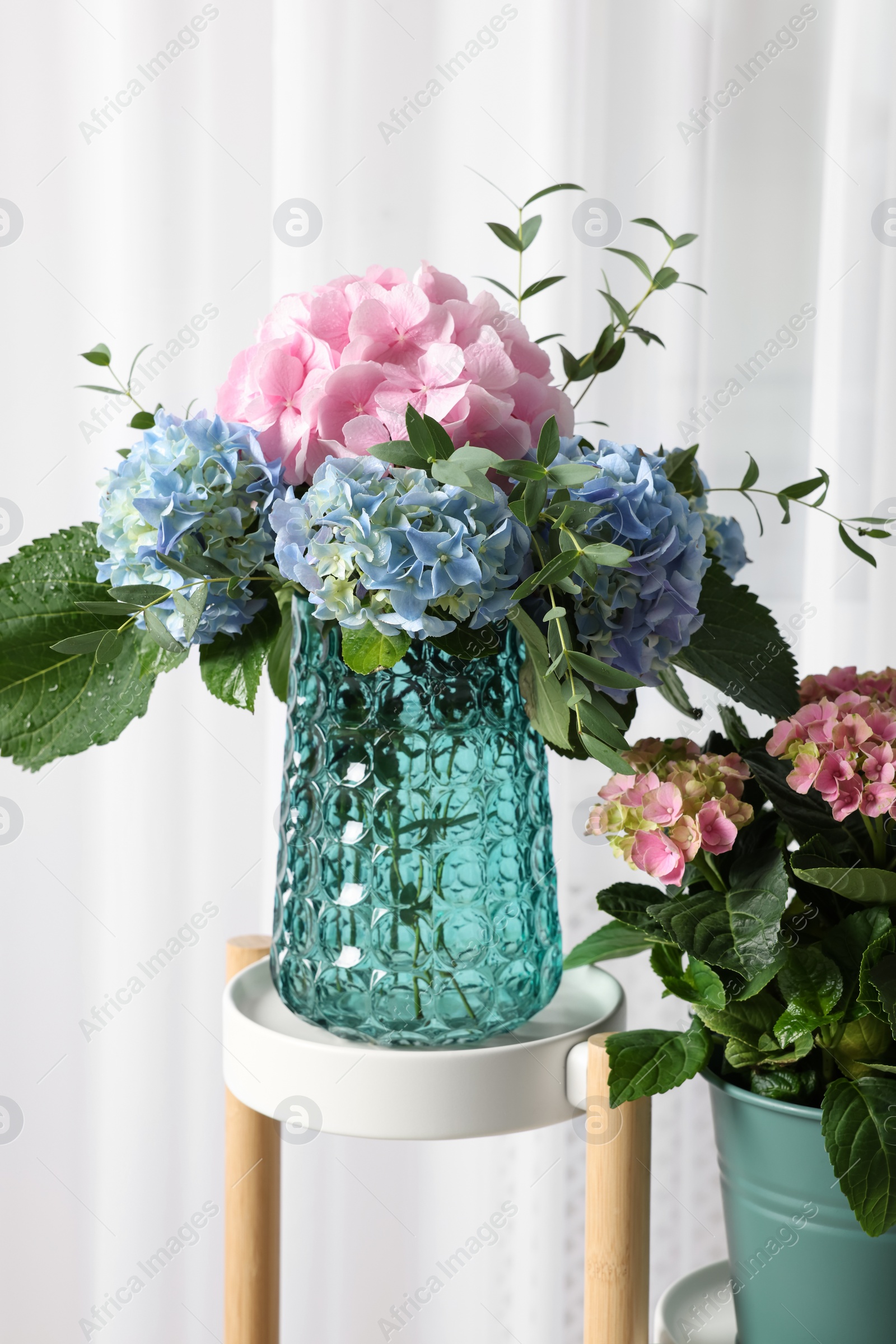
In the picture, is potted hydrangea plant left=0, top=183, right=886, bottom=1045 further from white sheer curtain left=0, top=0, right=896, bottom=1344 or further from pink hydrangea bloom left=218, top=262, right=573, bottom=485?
white sheer curtain left=0, top=0, right=896, bottom=1344

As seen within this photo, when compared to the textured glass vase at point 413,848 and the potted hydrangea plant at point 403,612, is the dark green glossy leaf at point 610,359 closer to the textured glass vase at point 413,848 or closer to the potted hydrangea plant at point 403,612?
the potted hydrangea plant at point 403,612

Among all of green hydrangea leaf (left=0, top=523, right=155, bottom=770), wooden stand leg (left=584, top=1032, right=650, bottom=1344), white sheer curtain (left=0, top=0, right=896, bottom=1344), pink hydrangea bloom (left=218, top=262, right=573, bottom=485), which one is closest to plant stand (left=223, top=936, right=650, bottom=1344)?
wooden stand leg (left=584, top=1032, right=650, bottom=1344)

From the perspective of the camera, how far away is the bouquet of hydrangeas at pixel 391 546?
528mm

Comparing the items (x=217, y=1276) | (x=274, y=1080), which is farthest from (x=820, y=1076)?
(x=217, y=1276)

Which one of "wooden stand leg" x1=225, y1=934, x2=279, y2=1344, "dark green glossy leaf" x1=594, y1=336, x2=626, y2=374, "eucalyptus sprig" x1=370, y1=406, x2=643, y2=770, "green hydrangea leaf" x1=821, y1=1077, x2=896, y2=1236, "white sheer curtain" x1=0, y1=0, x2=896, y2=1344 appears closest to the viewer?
"eucalyptus sprig" x1=370, y1=406, x2=643, y2=770

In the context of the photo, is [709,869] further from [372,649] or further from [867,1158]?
[372,649]

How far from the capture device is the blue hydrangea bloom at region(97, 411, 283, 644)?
57cm

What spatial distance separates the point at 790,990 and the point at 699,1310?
0.31 metres

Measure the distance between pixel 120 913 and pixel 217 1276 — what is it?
439 mm

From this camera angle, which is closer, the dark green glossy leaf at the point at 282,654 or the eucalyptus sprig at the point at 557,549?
the eucalyptus sprig at the point at 557,549

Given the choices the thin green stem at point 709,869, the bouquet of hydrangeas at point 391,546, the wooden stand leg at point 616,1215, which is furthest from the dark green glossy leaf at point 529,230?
the wooden stand leg at point 616,1215

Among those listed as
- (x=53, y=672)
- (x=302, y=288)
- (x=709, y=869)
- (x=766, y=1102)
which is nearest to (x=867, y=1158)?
(x=766, y=1102)

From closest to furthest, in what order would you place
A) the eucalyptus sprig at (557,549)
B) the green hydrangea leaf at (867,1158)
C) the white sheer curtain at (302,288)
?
the eucalyptus sprig at (557,549) < the green hydrangea leaf at (867,1158) < the white sheer curtain at (302,288)

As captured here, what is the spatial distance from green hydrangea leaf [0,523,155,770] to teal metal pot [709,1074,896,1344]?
436 millimetres
